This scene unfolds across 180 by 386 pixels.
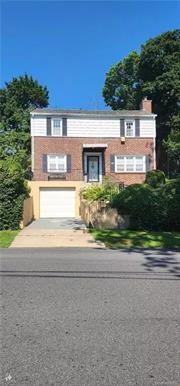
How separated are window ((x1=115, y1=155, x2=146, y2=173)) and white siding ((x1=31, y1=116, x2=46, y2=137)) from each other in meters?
5.91

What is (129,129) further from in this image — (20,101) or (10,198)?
(20,101)

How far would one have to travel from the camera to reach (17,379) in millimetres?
4156

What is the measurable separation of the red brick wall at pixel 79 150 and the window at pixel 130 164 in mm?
306

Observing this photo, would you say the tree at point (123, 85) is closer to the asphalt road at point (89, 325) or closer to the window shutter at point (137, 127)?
the window shutter at point (137, 127)

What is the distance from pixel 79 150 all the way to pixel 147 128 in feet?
18.6

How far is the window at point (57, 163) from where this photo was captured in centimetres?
3509

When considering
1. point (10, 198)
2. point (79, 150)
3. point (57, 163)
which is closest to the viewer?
point (10, 198)

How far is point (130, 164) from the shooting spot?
3588 cm

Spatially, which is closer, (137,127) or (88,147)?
(88,147)

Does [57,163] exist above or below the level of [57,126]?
below

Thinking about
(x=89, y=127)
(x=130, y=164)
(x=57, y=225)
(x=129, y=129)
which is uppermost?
(x=89, y=127)

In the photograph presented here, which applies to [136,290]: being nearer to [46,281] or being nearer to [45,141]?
[46,281]

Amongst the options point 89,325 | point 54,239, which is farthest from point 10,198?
point 89,325

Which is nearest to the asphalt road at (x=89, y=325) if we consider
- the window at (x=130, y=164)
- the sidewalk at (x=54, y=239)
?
the sidewalk at (x=54, y=239)
